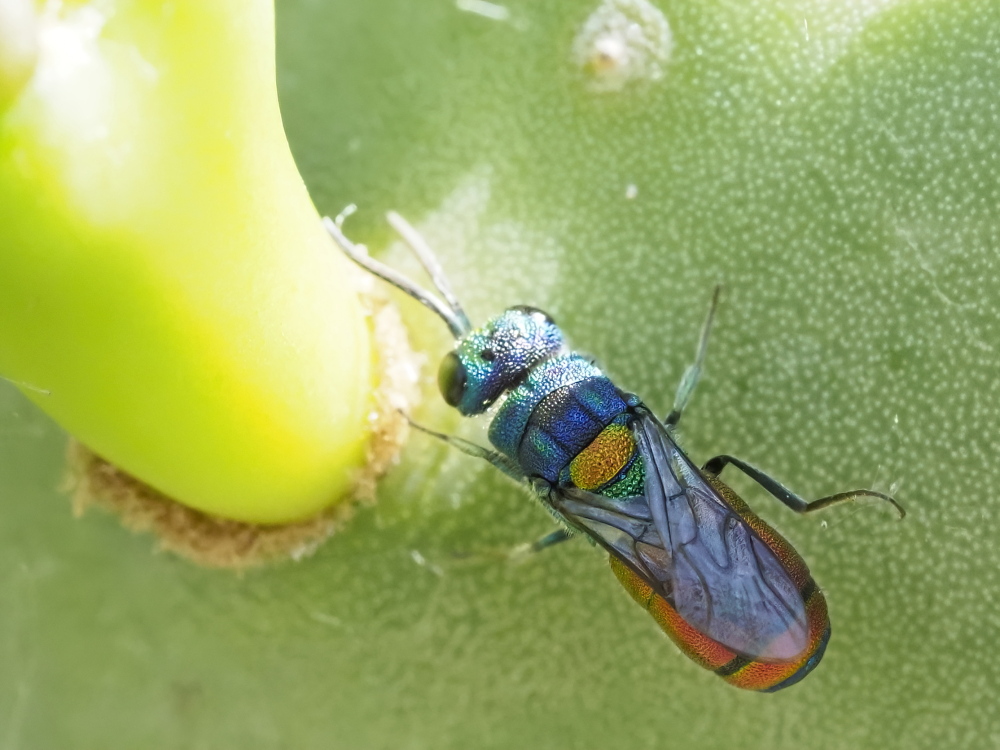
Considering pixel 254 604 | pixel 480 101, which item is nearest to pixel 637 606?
pixel 254 604

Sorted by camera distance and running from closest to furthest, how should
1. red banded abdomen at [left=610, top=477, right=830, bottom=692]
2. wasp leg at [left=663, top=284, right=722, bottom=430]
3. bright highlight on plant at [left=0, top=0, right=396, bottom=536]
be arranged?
bright highlight on plant at [left=0, top=0, right=396, bottom=536], red banded abdomen at [left=610, top=477, right=830, bottom=692], wasp leg at [left=663, top=284, right=722, bottom=430]

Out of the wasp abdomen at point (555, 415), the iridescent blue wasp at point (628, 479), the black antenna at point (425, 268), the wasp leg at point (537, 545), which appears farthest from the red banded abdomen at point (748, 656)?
the black antenna at point (425, 268)

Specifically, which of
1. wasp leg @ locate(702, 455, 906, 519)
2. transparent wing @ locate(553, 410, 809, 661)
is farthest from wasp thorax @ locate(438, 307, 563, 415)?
wasp leg @ locate(702, 455, 906, 519)

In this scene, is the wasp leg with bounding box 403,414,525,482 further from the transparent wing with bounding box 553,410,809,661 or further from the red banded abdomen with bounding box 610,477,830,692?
the red banded abdomen with bounding box 610,477,830,692

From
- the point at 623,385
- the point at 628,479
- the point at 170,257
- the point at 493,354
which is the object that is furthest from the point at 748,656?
the point at 170,257

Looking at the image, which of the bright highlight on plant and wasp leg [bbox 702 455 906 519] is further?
wasp leg [bbox 702 455 906 519]

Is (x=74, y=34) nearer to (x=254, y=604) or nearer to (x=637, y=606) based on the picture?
(x=254, y=604)
